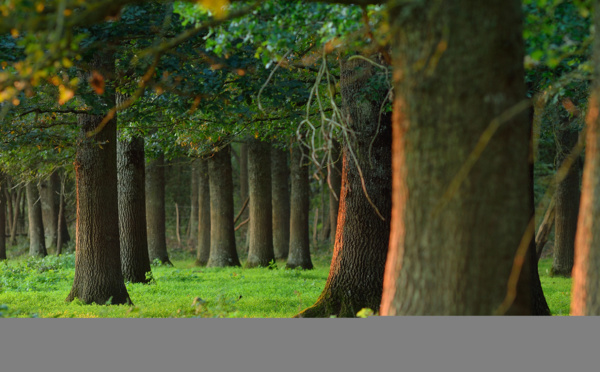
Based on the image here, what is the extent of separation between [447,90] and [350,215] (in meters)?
5.60

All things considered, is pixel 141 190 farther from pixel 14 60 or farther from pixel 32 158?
pixel 14 60

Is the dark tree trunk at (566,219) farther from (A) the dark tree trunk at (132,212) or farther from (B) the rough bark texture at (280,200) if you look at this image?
(A) the dark tree trunk at (132,212)

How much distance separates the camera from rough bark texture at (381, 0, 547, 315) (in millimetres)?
4422

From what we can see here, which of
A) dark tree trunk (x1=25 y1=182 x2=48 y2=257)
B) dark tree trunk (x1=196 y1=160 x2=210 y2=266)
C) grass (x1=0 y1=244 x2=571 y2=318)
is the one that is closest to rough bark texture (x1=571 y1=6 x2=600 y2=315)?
grass (x1=0 y1=244 x2=571 y2=318)

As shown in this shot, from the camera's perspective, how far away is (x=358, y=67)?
398 inches

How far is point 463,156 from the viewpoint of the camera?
4.45 meters

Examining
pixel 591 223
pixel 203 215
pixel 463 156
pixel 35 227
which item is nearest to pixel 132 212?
pixel 203 215

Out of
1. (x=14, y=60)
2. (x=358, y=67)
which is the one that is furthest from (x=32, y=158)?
(x=358, y=67)

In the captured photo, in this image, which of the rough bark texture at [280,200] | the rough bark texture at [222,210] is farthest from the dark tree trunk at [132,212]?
the rough bark texture at [280,200]

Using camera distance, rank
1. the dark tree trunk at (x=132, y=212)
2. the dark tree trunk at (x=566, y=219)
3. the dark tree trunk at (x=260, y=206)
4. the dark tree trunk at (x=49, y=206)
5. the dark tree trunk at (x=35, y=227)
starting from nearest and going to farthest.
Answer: the dark tree trunk at (x=132, y=212)
the dark tree trunk at (x=566, y=219)
the dark tree trunk at (x=260, y=206)
the dark tree trunk at (x=35, y=227)
the dark tree trunk at (x=49, y=206)

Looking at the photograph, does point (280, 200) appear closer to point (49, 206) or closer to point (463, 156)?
point (49, 206)

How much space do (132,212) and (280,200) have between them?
836cm

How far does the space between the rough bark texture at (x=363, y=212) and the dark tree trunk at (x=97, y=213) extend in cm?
462

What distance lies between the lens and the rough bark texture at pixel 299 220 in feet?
69.6
